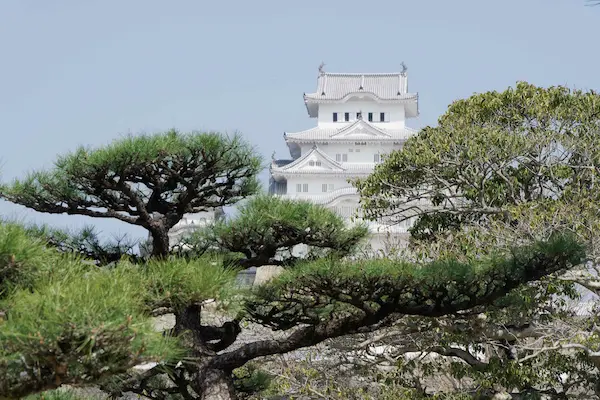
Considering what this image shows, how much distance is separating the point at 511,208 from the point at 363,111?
77.5 feet

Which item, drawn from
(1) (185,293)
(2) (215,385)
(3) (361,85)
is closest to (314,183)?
(3) (361,85)

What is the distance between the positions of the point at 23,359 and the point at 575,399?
276 inches

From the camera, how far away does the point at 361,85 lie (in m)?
32.8

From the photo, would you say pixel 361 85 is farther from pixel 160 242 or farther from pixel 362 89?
pixel 160 242

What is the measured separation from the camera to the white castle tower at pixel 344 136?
2919 cm

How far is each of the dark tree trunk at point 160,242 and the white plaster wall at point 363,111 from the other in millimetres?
26322

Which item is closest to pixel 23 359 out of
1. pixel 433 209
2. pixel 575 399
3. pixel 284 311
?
pixel 284 311

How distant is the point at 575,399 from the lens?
8.94 metres

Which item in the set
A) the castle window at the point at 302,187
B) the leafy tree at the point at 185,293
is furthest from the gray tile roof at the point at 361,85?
the leafy tree at the point at 185,293

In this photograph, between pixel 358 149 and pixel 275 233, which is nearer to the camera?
pixel 275 233

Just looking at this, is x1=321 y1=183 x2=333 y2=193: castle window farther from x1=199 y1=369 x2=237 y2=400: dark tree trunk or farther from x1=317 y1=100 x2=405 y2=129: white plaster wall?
x1=199 y1=369 x2=237 y2=400: dark tree trunk

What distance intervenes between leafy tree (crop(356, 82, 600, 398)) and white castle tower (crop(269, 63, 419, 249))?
51.3 feet

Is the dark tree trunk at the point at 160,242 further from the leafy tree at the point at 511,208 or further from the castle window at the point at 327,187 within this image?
the castle window at the point at 327,187

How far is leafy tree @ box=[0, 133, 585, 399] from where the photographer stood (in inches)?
132
